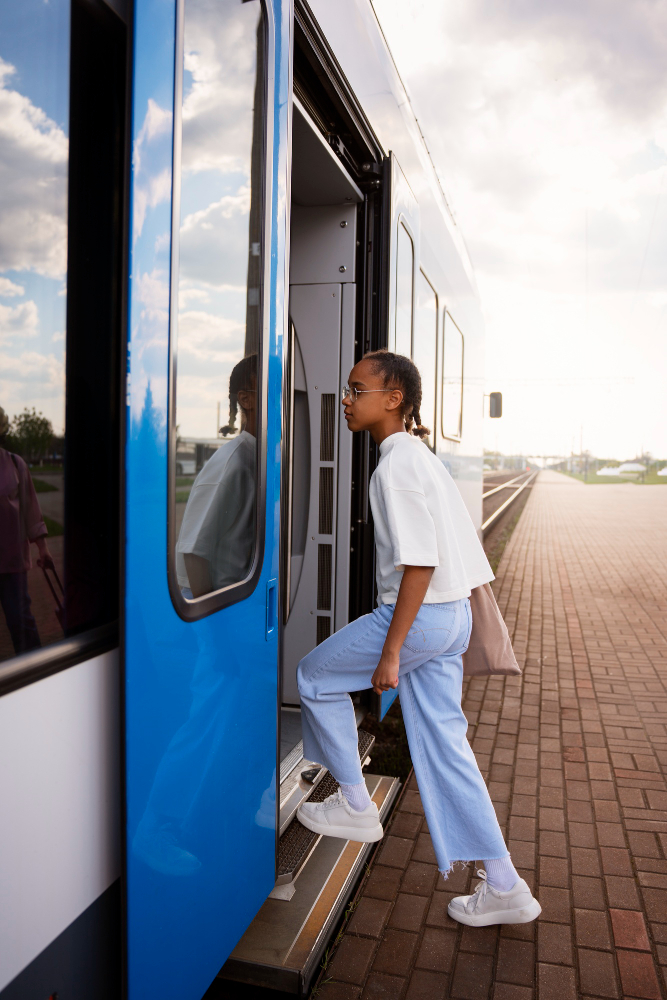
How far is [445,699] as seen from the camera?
2.59m

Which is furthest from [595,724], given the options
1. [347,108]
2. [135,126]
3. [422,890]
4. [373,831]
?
[135,126]

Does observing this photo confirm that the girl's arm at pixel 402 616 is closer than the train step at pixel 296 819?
Yes

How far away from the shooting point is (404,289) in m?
4.05

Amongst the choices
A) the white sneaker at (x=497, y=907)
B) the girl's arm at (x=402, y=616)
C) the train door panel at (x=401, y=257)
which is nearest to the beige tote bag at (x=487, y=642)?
the girl's arm at (x=402, y=616)

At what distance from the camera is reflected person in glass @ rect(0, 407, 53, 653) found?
4.01 ft

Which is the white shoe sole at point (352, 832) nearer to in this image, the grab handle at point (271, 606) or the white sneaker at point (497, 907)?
the white sneaker at point (497, 907)

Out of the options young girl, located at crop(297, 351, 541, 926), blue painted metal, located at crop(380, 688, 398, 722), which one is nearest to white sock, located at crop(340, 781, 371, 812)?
young girl, located at crop(297, 351, 541, 926)

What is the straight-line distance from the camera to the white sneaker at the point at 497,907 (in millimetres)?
2641

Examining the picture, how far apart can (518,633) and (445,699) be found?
5597 mm

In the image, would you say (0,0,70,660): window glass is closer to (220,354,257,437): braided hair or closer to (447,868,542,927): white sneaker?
(220,354,257,437): braided hair

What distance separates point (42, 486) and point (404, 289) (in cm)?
308

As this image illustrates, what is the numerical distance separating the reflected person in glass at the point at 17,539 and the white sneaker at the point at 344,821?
179 cm

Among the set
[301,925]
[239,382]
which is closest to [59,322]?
[239,382]

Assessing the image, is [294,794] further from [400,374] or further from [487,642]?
[400,374]
